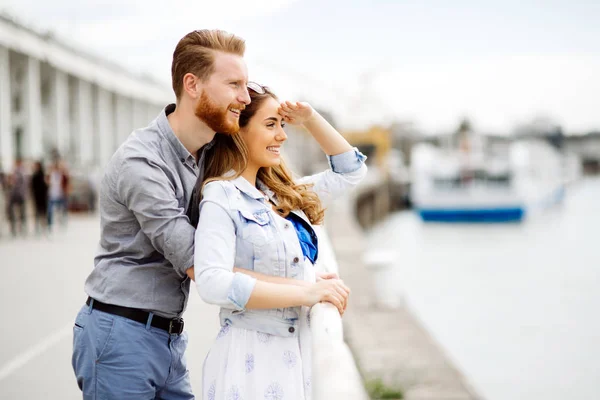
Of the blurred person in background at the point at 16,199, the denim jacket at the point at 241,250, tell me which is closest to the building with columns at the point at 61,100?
the blurred person in background at the point at 16,199

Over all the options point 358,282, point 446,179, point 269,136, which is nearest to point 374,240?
point 446,179

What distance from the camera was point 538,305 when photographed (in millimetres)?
18734

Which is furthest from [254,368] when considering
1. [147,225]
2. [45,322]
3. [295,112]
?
[45,322]

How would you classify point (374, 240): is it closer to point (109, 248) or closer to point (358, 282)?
point (358, 282)

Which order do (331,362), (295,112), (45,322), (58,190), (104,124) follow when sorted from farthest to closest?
(104,124) < (58,190) < (45,322) < (295,112) < (331,362)

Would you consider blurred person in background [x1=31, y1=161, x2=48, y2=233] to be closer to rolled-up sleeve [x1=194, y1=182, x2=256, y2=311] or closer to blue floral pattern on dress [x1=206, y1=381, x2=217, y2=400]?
blue floral pattern on dress [x1=206, y1=381, x2=217, y2=400]

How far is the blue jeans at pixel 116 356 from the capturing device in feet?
7.32

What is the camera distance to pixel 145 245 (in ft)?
7.38

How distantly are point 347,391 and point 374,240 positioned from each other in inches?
1436

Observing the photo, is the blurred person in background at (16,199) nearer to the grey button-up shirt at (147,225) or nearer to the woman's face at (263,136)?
the grey button-up shirt at (147,225)

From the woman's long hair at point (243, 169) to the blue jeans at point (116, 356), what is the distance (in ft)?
1.37

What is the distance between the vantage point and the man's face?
87.7 inches

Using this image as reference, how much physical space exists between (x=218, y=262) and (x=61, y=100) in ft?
103

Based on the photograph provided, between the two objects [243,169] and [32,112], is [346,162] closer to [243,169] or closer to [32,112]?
[243,169]
